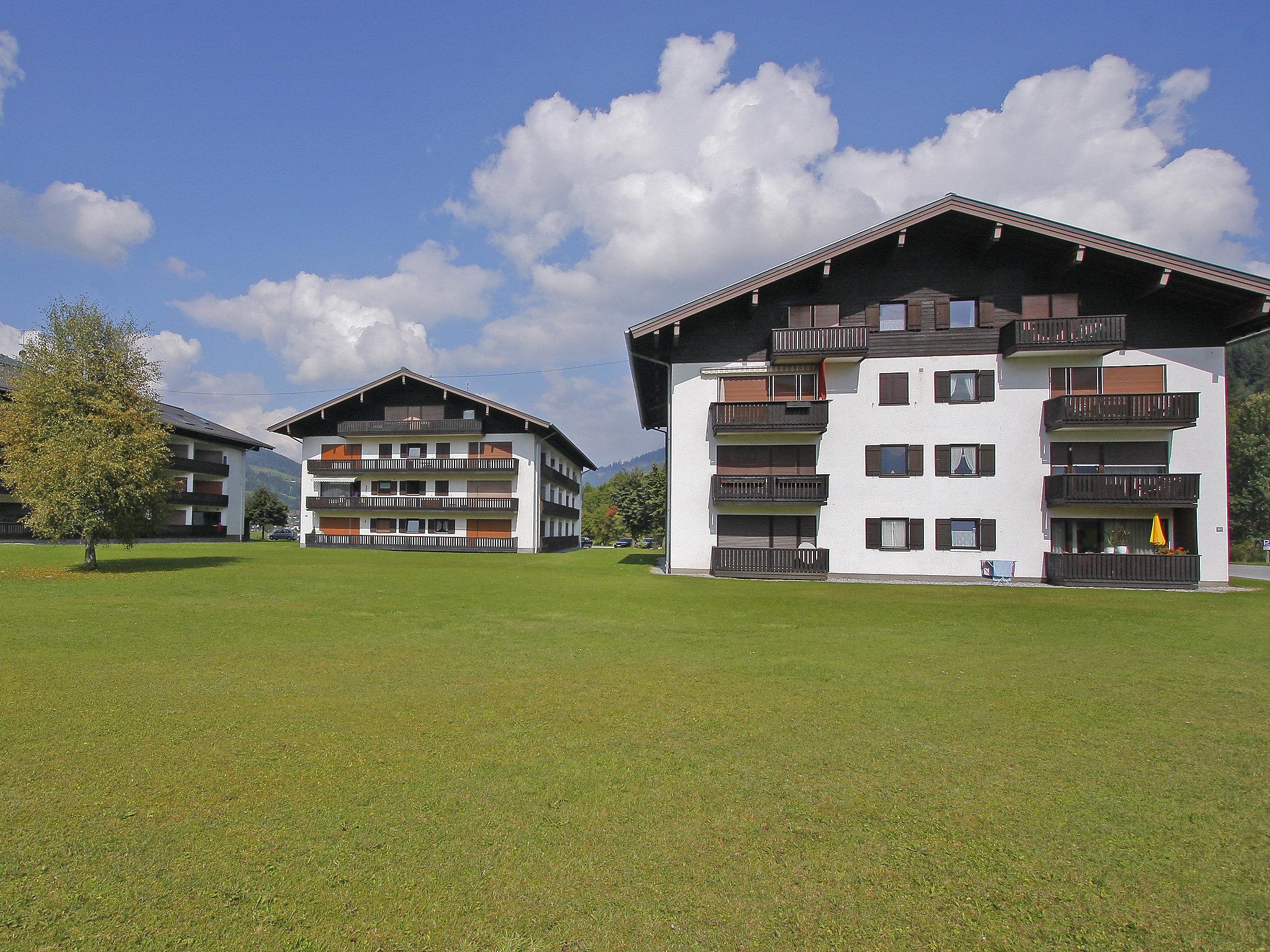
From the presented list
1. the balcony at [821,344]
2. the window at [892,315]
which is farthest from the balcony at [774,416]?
the window at [892,315]

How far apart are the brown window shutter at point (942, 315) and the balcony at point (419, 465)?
2847 cm

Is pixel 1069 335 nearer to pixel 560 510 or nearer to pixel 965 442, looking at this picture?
pixel 965 442

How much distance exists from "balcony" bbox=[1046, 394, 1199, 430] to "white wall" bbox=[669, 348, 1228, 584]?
0.92 metres

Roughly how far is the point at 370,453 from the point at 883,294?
36.2 meters

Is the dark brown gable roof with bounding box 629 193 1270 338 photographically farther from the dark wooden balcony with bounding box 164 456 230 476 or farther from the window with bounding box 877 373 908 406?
the dark wooden balcony with bounding box 164 456 230 476

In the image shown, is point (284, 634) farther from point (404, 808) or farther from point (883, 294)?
point (883, 294)

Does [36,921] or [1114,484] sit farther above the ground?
[1114,484]

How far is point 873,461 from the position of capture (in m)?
27.7

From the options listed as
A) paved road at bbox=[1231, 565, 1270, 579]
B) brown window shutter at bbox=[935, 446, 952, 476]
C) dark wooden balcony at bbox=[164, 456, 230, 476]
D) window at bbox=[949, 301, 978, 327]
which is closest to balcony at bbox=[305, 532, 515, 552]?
dark wooden balcony at bbox=[164, 456, 230, 476]

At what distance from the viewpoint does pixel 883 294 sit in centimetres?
2781

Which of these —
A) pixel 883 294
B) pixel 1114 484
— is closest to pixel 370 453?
pixel 883 294

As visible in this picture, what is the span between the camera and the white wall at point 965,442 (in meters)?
26.0

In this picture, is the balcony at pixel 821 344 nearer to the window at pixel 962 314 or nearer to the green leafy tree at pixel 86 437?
the window at pixel 962 314

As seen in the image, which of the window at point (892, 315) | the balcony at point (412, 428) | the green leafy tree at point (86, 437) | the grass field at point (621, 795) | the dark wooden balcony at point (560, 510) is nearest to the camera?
the grass field at point (621, 795)
